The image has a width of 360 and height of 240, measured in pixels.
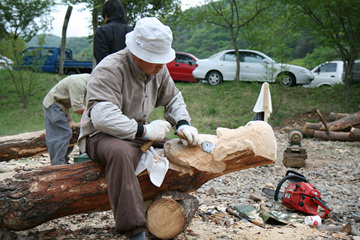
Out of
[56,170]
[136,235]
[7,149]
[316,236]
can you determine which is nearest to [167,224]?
[136,235]

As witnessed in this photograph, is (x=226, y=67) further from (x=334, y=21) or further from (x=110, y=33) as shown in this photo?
(x=110, y=33)

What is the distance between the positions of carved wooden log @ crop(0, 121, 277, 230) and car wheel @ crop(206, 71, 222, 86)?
10.1 m

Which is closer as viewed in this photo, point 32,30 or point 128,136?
point 128,136

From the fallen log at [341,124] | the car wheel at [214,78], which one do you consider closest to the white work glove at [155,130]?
the fallen log at [341,124]

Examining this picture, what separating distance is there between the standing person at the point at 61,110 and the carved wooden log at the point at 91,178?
133 centimetres

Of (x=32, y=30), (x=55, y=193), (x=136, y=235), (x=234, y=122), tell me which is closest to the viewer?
(x=136, y=235)

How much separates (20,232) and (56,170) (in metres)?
0.74

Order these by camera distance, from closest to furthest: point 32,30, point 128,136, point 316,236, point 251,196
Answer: point 128,136 → point 316,236 → point 251,196 → point 32,30

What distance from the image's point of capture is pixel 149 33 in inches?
91.7

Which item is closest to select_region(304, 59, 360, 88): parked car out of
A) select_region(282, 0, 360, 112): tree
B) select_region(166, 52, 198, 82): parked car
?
select_region(282, 0, 360, 112): tree

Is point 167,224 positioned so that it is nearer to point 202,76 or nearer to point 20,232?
point 20,232

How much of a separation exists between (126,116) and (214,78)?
10481 millimetres

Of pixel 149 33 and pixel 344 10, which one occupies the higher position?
pixel 344 10

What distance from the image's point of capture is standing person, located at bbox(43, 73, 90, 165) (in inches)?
151
